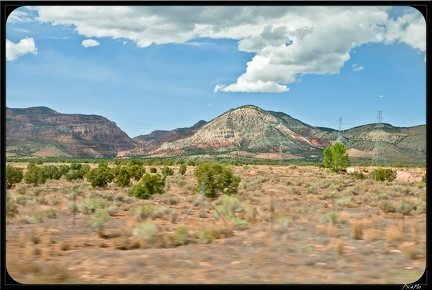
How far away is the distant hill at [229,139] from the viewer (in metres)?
41.5

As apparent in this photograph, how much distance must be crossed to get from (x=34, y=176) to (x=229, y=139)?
30.7 m

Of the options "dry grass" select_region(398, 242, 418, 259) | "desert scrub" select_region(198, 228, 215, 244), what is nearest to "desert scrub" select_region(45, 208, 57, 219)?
"desert scrub" select_region(198, 228, 215, 244)

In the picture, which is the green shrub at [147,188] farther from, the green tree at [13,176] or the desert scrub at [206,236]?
the desert scrub at [206,236]

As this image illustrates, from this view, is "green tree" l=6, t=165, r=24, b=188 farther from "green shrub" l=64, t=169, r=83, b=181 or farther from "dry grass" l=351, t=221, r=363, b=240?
"dry grass" l=351, t=221, r=363, b=240

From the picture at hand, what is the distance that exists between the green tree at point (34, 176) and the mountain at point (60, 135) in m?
8.32

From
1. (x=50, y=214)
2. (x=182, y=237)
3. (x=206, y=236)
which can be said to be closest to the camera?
(x=182, y=237)

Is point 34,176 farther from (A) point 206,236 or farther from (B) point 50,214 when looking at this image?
(A) point 206,236

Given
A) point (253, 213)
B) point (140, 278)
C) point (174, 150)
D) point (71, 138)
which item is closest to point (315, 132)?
point (174, 150)

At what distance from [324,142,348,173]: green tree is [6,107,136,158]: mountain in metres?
18.7

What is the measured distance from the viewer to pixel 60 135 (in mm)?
40625

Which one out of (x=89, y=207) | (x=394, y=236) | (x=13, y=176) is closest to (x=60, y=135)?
(x=13, y=176)

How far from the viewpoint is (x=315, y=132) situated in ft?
163

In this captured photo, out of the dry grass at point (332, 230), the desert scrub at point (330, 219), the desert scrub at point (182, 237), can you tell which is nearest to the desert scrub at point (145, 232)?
the desert scrub at point (182, 237)

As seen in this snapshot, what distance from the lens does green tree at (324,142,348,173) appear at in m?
37.9
